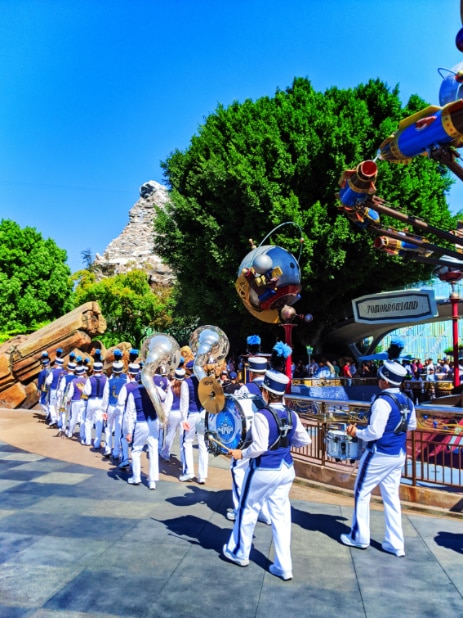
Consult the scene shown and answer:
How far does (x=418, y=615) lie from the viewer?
3979 millimetres

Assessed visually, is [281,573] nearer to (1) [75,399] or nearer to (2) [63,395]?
(1) [75,399]

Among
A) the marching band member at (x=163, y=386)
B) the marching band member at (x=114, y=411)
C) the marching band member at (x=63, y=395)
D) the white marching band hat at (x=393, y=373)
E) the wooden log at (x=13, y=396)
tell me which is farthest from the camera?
the wooden log at (x=13, y=396)

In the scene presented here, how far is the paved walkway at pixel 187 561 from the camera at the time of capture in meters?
4.07

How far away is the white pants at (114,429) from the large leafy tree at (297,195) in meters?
11.7

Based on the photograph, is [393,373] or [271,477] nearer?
[271,477]

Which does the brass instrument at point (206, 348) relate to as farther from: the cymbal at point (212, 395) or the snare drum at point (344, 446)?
the snare drum at point (344, 446)

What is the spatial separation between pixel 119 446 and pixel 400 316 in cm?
1147

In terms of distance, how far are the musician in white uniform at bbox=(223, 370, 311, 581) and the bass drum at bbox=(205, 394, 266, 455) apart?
0.10 meters

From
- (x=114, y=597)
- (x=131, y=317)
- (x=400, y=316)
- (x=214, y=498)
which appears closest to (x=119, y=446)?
(x=214, y=498)

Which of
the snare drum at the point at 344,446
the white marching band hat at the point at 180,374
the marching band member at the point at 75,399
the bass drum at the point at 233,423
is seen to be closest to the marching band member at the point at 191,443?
the white marching band hat at the point at 180,374

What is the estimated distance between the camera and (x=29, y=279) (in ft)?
116

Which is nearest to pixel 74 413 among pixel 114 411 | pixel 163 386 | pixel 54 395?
pixel 54 395

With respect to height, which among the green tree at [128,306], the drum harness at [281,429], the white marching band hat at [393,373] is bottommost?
the drum harness at [281,429]

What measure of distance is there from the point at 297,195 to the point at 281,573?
18.4 metres
